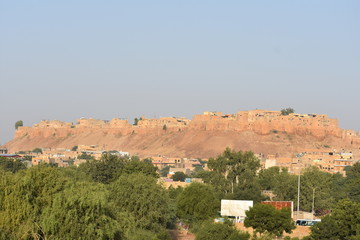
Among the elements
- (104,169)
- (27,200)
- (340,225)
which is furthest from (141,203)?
(104,169)

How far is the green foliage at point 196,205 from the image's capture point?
4453 cm

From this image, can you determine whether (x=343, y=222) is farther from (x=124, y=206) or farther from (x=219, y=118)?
(x=219, y=118)

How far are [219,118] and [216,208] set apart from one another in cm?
11111

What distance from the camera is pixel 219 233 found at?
3509cm

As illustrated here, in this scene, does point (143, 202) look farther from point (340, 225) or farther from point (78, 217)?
point (78, 217)

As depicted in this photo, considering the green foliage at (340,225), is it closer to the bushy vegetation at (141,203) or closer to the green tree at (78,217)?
the bushy vegetation at (141,203)

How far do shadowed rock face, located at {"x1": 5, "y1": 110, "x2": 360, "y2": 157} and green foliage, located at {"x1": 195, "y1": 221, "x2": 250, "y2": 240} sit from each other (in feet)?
326

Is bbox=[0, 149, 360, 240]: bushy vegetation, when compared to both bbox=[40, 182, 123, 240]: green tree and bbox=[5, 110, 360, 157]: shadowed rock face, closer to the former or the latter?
bbox=[40, 182, 123, 240]: green tree

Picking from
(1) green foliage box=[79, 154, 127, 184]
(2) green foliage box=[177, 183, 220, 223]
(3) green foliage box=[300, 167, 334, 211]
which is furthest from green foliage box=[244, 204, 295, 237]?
(1) green foliage box=[79, 154, 127, 184]

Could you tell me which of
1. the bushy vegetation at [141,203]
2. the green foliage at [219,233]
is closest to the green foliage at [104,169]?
the bushy vegetation at [141,203]

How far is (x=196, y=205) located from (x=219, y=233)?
32.2 ft

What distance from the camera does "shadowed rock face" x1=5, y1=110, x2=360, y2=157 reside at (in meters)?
143

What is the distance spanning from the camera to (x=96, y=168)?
57.6m

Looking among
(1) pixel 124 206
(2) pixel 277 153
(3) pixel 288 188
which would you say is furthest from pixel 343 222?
(2) pixel 277 153
